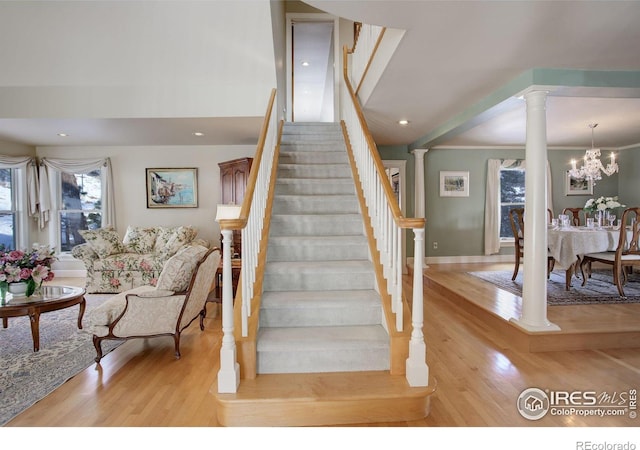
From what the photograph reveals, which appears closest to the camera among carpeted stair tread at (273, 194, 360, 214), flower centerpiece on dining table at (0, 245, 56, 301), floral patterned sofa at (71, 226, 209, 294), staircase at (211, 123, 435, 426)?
staircase at (211, 123, 435, 426)

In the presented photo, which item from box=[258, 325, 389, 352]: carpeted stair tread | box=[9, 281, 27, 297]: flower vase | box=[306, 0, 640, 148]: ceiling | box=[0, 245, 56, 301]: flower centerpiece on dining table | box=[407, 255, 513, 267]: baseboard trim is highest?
box=[306, 0, 640, 148]: ceiling

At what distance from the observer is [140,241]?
5742 mm

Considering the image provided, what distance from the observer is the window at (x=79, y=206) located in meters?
6.61

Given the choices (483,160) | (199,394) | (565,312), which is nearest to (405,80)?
(565,312)

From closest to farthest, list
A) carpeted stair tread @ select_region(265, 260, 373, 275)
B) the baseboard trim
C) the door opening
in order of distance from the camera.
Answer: carpeted stair tread @ select_region(265, 260, 373, 275)
the baseboard trim
the door opening

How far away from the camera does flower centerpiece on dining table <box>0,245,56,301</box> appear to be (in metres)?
3.11

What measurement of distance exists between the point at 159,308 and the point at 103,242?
328 cm

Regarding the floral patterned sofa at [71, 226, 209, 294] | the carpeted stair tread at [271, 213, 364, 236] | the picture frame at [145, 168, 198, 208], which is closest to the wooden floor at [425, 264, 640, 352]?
the carpeted stair tread at [271, 213, 364, 236]

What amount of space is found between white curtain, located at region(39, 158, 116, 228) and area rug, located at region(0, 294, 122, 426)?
289cm

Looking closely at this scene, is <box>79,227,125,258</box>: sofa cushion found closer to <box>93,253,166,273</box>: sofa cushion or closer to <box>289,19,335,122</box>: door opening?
<box>93,253,166,273</box>: sofa cushion

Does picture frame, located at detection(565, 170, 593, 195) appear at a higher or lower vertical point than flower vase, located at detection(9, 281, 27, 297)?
higher

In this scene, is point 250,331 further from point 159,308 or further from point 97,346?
point 97,346

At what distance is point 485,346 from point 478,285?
6.20ft

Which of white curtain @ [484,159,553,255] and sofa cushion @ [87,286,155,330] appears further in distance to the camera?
white curtain @ [484,159,553,255]
